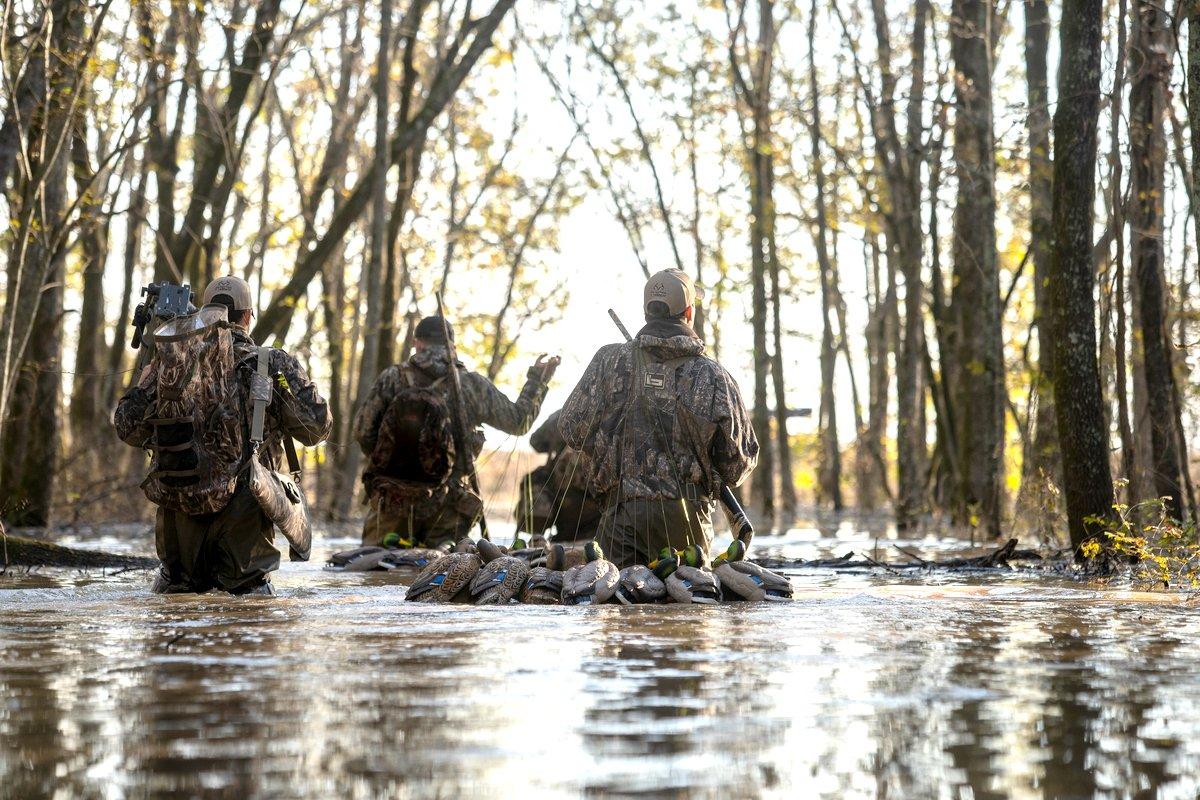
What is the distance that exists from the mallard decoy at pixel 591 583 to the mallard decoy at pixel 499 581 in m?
0.33

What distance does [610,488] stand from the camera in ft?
32.3

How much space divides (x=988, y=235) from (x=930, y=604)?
434 inches

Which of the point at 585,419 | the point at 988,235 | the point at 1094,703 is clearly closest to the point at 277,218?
the point at 988,235

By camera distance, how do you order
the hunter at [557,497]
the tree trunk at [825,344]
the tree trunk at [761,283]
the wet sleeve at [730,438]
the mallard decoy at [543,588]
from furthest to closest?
the tree trunk at [825,344], the tree trunk at [761,283], the hunter at [557,497], the wet sleeve at [730,438], the mallard decoy at [543,588]

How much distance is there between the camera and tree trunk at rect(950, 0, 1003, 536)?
18.7 metres

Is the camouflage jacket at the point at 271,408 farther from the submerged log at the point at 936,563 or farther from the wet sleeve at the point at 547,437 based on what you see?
the wet sleeve at the point at 547,437

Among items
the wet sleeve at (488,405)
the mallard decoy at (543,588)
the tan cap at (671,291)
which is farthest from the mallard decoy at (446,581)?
the wet sleeve at (488,405)

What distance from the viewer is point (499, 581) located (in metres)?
9.12

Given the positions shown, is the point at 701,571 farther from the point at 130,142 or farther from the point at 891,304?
the point at 891,304

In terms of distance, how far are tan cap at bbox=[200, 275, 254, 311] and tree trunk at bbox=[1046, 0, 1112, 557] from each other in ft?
18.8

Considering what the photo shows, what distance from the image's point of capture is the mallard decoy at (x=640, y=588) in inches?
345

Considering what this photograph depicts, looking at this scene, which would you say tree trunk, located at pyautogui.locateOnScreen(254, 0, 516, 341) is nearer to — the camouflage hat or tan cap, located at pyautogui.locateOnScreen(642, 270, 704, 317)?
the camouflage hat

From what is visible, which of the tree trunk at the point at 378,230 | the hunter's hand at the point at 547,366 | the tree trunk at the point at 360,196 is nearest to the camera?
the hunter's hand at the point at 547,366

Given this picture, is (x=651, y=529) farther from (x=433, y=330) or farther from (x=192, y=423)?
(x=433, y=330)
